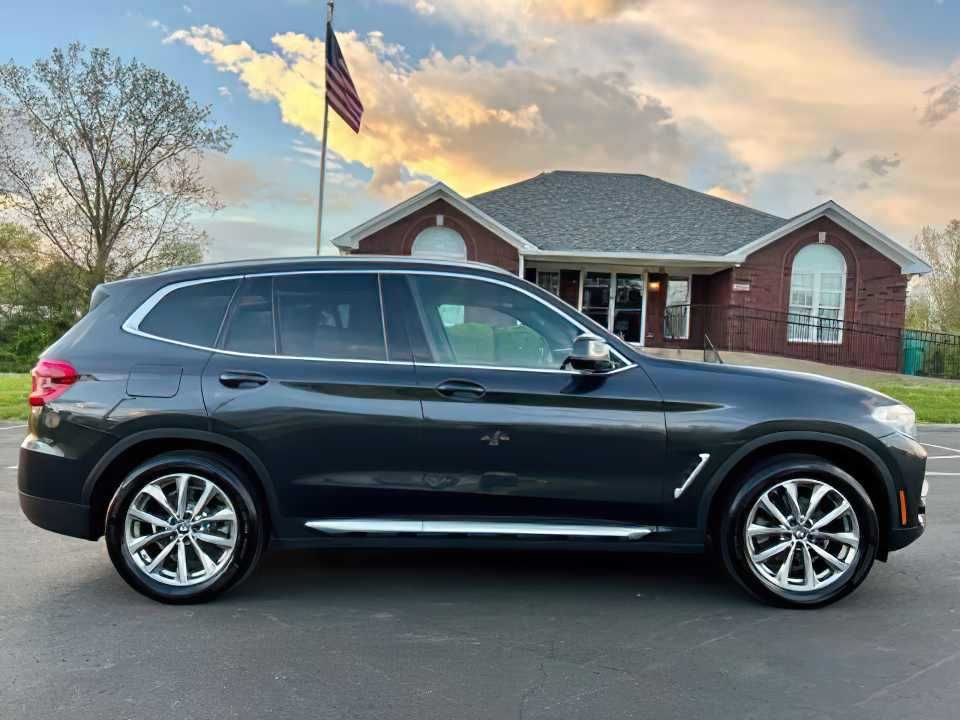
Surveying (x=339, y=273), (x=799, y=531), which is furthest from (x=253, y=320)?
(x=799, y=531)

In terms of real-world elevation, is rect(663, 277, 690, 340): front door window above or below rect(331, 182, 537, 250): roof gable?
below

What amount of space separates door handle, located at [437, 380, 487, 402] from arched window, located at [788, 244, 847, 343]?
20717mm

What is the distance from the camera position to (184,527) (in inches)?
152

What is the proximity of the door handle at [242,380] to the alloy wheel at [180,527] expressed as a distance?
0.53 m

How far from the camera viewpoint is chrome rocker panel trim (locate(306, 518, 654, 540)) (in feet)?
12.4

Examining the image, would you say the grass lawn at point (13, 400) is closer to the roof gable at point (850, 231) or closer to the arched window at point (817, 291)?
the roof gable at point (850, 231)

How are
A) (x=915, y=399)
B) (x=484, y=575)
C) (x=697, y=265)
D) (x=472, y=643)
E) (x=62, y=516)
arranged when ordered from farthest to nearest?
(x=697, y=265) → (x=915, y=399) → (x=484, y=575) → (x=62, y=516) → (x=472, y=643)

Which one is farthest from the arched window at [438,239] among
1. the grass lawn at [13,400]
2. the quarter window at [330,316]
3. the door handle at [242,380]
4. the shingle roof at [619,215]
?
the door handle at [242,380]

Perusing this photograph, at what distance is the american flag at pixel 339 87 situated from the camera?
58.5 ft

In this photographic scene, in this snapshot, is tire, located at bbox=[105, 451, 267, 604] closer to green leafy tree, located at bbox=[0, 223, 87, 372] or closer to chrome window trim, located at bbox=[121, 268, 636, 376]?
chrome window trim, located at bbox=[121, 268, 636, 376]

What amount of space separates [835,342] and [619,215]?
8004mm

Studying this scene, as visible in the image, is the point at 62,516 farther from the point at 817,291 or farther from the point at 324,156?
the point at 817,291

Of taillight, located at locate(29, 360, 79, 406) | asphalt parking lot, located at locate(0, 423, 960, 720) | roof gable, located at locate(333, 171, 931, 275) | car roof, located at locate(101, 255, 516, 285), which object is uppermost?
roof gable, located at locate(333, 171, 931, 275)

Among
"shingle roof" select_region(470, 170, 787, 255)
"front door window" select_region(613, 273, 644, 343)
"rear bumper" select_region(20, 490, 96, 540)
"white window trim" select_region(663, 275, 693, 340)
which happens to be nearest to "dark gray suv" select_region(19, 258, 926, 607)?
"rear bumper" select_region(20, 490, 96, 540)
